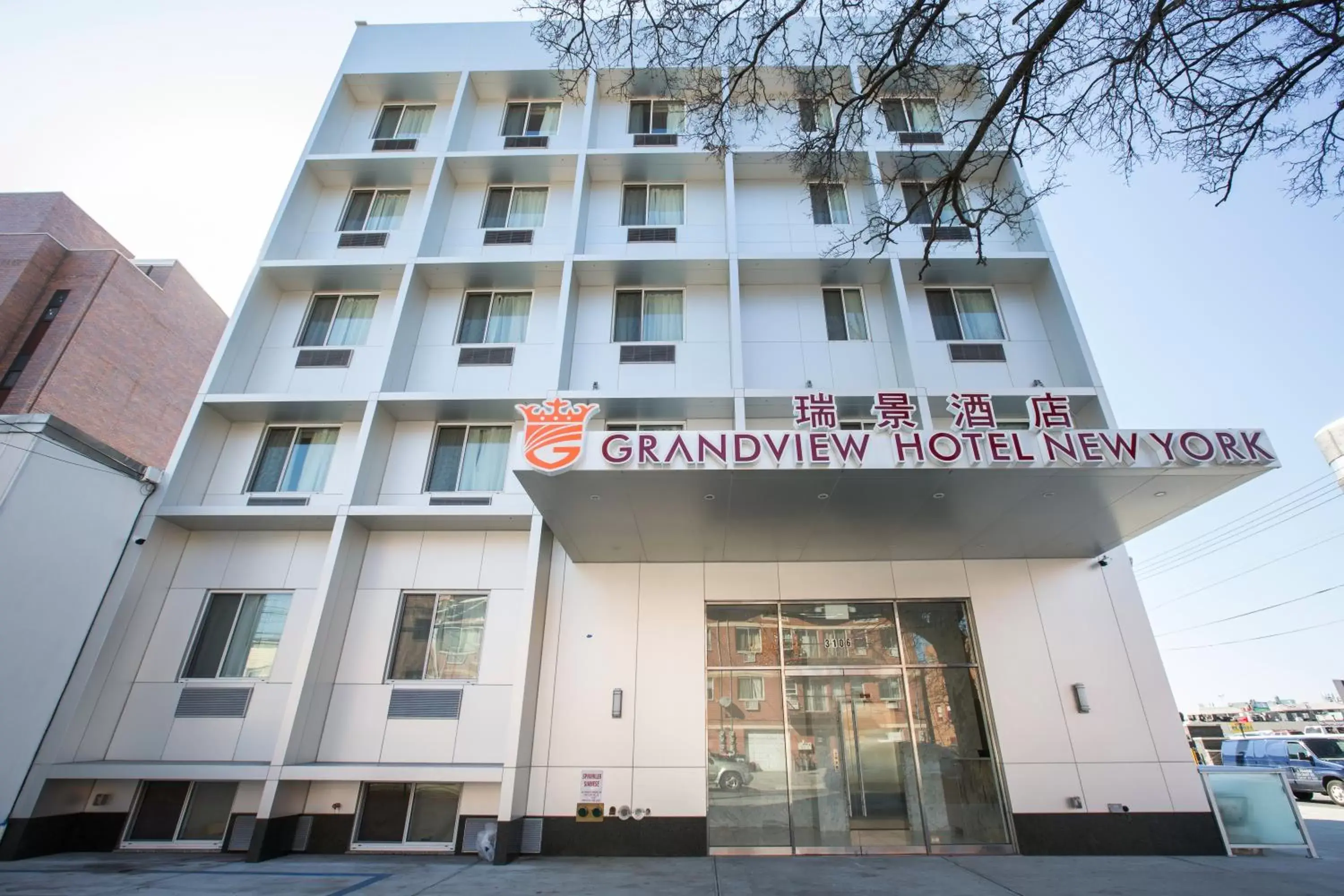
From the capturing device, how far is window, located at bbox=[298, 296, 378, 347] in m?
11.5

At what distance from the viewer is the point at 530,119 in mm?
14023

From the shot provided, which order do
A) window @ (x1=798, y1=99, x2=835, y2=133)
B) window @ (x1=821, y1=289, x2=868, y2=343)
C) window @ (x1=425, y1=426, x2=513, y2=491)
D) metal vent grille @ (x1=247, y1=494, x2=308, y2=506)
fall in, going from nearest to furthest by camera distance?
window @ (x1=798, y1=99, x2=835, y2=133) → metal vent grille @ (x1=247, y1=494, x2=308, y2=506) → window @ (x1=425, y1=426, x2=513, y2=491) → window @ (x1=821, y1=289, x2=868, y2=343)

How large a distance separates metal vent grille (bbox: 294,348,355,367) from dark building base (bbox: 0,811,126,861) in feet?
24.5

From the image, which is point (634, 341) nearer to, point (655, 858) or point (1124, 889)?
point (655, 858)

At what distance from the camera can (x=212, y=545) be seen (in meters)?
9.78

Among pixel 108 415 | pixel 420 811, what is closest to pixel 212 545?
pixel 420 811

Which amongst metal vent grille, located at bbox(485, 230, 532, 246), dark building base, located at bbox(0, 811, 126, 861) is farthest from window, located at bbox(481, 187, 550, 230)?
dark building base, located at bbox(0, 811, 126, 861)

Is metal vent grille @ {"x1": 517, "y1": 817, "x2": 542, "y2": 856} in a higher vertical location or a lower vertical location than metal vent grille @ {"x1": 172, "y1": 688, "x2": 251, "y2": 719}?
lower

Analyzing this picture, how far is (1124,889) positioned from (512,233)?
13.9 m

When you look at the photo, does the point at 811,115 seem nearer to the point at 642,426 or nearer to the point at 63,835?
the point at 642,426

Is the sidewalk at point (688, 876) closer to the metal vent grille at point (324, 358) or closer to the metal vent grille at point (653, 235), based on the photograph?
the metal vent grille at point (324, 358)

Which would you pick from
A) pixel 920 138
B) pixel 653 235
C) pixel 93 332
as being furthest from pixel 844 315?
pixel 93 332

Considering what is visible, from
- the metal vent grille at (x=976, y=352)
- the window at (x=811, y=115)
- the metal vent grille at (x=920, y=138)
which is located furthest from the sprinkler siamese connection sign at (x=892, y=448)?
the metal vent grille at (x=920, y=138)

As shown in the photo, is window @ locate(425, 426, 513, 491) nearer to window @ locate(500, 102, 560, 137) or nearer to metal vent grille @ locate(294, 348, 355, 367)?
metal vent grille @ locate(294, 348, 355, 367)
